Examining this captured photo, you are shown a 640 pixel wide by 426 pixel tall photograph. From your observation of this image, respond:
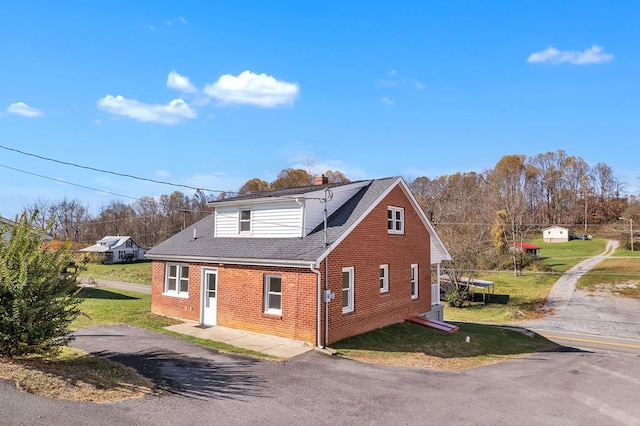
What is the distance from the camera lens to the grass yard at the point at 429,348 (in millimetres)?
13461

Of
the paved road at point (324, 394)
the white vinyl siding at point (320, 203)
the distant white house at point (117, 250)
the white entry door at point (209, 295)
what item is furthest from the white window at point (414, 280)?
the distant white house at point (117, 250)

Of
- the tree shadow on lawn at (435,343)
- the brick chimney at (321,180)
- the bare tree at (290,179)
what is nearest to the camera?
the tree shadow on lawn at (435,343)

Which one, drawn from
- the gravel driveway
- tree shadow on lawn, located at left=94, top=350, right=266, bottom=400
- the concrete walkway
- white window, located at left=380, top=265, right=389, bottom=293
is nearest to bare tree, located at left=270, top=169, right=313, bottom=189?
the gravel driveway

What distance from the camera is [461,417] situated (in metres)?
8.29

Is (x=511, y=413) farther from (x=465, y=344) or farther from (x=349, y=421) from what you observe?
(x=465, y=344)

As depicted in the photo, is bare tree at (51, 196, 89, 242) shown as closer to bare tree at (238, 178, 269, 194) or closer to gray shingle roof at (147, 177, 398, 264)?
bare tree at (238, 178, 269, 194)

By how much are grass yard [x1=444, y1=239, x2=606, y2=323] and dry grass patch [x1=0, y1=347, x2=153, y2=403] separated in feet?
86.0

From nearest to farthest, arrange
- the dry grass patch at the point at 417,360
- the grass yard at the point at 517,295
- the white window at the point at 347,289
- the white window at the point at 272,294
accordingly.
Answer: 1. the dry grass patch at the point at 417,360
2. the white window at the point at 272,294
3. the white window at the point at 347,289
4. the grass yard at the point at 517,295

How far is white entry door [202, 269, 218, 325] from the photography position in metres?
16.9

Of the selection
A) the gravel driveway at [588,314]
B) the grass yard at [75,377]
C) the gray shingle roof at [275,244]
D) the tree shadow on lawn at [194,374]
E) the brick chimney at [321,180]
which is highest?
the brick chimney at [321,180]

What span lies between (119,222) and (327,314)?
3424 inches

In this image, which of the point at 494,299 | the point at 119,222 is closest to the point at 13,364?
the point at 494,299

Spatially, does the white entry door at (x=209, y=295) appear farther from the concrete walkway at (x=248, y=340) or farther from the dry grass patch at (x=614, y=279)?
the dry grass patch at (x=614, y=279)

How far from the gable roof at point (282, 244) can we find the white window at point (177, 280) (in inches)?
22.0
